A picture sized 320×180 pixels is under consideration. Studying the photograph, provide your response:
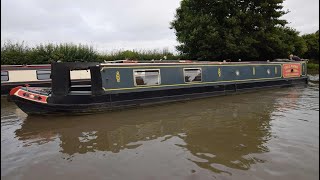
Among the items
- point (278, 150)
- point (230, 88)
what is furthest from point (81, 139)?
point (230, 88)

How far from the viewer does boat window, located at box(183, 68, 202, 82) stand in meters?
11.4

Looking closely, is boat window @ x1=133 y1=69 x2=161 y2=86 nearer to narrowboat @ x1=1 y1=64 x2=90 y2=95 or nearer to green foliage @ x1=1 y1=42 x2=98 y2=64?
narrowboat @ x1=1 y1=64 x2=90 y2=95

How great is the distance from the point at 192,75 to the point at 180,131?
4.93 meters

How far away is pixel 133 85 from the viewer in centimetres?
998

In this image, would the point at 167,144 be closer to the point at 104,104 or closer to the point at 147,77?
the point at 104,104

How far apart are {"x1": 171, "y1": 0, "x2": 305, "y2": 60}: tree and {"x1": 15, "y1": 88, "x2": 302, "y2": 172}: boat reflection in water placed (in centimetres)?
924

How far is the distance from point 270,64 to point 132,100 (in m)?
8.23

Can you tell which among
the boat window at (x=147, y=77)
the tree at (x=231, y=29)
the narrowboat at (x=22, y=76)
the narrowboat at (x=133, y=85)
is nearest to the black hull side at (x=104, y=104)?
the narrowboat at (x=133, y=85)

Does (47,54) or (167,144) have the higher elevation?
(47,54)

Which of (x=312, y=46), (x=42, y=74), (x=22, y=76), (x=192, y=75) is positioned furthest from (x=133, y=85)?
(x=312, y=46)

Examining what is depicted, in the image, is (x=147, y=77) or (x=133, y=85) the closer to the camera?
(x=133, y=85)

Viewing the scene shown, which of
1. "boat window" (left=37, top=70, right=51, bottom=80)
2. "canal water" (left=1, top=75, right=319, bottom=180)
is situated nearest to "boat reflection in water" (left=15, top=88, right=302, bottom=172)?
"canal water" (left=1, top=75, right=319, bottom=180)

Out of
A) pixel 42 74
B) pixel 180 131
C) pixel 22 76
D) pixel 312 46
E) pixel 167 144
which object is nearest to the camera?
pixel 167 144

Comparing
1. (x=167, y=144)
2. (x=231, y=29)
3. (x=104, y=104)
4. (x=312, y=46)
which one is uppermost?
(x=231, y=29)
